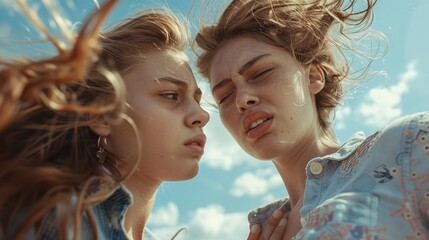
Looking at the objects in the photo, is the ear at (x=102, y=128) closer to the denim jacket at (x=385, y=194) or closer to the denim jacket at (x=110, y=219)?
the denim jacket at (x=110, y=219)

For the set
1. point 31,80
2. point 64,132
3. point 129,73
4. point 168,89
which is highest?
point 129,73

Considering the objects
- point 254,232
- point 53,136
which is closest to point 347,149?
point 254,232

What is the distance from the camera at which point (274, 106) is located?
10.9 feet

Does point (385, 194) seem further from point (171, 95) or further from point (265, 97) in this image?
point (171, 95)

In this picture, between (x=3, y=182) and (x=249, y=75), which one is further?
(x=249, y=75)

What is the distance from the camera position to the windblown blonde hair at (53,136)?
4.32 ft

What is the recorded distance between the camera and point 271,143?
3344 mm

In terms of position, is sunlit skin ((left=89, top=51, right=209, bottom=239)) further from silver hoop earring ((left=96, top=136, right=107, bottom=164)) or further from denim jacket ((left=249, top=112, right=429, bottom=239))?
denim jacket ((left=249, top=112, right=429, bottom=239))

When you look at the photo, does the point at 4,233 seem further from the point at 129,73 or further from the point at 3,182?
the point at 129,73

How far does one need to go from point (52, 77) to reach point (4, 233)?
25.4 inches

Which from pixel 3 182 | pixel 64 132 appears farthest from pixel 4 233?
pixel 64 132

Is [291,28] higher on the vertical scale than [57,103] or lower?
higher

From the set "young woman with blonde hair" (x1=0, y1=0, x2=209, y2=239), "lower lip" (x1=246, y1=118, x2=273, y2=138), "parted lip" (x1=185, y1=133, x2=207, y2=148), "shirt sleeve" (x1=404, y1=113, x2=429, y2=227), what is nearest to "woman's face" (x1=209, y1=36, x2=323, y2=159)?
"lower lip" (x1=246, y1=118, x2=273, y2=138)

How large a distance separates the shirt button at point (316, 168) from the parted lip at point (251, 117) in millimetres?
539
